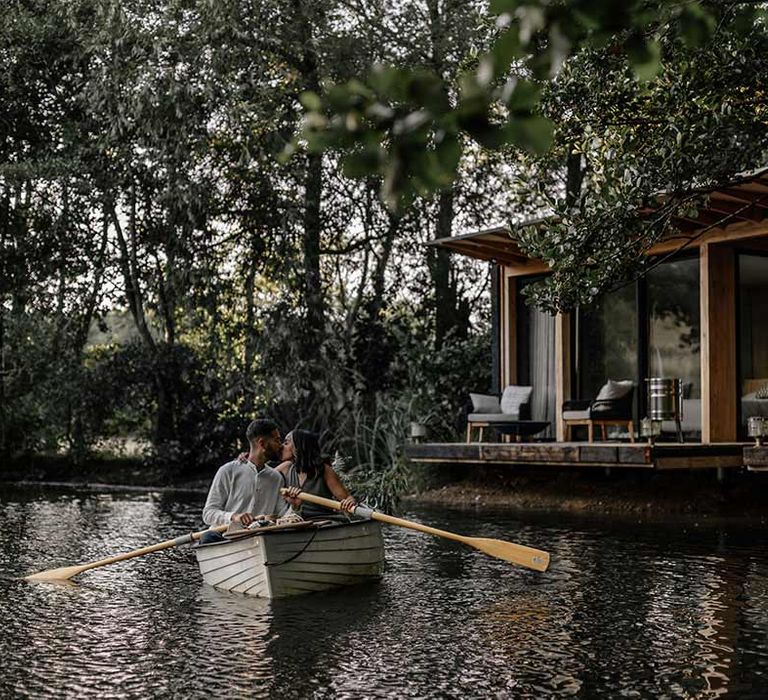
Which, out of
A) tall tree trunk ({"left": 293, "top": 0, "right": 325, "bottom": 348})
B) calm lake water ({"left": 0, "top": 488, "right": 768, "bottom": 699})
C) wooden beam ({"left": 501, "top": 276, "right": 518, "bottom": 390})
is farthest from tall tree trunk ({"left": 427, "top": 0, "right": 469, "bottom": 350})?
calm lake water ({"left": 0, "top": 488, "right": 768, "bottom": 699})

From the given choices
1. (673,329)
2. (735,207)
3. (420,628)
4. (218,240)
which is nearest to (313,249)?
(218,240)

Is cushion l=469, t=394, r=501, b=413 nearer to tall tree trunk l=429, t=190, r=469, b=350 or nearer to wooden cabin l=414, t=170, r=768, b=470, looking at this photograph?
wooden cabin l=414, t=170, r=768, b=470

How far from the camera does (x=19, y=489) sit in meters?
22.0

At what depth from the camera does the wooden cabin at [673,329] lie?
15133mm

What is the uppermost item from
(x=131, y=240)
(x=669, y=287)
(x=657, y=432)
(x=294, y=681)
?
(x=131, y=240)

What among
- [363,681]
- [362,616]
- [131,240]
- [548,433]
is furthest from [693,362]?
[131,240]

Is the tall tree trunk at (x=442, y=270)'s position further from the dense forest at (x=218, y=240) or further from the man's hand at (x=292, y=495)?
the man's hand at (x=292, y=495)

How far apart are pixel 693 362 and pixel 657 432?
5.97ft

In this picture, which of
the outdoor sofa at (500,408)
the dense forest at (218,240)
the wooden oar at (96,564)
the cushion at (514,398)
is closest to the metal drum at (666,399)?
the outdoor sofa at (500,408)

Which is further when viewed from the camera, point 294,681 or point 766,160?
point 766,160

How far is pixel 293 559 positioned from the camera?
862 centimetres

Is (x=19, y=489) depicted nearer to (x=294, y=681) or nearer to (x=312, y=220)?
(x=312, y=220)

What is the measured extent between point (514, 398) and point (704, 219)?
13.5ft

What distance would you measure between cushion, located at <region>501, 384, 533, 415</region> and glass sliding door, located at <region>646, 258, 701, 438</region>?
199 centimetres
